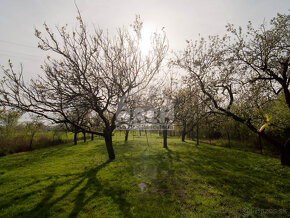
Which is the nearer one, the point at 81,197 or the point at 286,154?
the point at 81,197

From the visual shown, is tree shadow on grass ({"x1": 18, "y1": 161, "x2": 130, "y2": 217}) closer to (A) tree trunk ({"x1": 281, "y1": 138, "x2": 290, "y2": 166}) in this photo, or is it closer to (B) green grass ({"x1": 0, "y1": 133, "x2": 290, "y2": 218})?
(B) green grass ({"x1": 0, "y1": 133, "x2": 290, "y2": 218})

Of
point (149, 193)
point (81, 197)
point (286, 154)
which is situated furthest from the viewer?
point (286, 154)

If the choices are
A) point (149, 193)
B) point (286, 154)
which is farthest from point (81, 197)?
point (286, 154)

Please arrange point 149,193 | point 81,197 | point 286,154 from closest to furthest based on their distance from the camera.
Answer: point 81,197 → point 149,193 → point 286,154

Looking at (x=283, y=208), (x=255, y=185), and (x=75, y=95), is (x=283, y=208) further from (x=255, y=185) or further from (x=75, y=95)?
(x=75, y=95)

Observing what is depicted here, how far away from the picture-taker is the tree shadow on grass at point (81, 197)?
206 inches

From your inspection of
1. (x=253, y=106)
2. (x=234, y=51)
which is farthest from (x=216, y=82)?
(x=253, y=106)

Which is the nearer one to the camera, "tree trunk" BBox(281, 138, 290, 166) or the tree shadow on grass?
the tree shadow on grass

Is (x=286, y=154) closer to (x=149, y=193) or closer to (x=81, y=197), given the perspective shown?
(x=149, y=193)

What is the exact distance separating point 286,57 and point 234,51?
341 cm

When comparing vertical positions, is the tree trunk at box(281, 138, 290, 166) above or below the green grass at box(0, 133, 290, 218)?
above

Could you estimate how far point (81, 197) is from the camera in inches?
251

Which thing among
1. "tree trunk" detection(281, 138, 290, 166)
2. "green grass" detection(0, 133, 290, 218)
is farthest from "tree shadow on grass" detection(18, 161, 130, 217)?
"tree trunk" detection(281, 138, 290, 166)

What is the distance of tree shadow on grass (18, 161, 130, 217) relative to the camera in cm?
522
